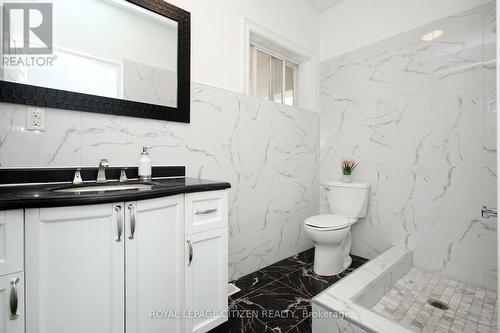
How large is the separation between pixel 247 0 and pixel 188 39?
2.49ft

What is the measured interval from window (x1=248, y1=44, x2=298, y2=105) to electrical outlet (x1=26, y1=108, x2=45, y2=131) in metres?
1.58

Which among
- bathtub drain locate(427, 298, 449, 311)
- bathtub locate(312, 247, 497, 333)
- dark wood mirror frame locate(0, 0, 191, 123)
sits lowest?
bathtub drain locate(427, 298, 449, 311)

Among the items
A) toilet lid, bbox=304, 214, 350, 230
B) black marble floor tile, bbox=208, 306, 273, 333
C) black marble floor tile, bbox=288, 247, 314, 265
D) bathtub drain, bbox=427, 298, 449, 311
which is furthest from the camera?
black marble floor tile, bbox=288, 247, 314, 265

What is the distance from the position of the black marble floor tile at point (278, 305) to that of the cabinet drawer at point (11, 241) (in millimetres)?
1251

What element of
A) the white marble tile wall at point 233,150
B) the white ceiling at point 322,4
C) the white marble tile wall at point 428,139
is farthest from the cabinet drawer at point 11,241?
the white ceiling at point 322,4

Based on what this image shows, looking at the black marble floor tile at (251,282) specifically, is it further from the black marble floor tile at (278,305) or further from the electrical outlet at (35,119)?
the electrical outlet at (35,119)

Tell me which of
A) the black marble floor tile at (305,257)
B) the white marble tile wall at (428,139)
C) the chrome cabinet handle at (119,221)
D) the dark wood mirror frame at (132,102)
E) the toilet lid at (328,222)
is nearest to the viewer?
the chrome cabinet handle at (119,221)

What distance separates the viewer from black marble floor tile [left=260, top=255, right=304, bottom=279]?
→ 207 cm

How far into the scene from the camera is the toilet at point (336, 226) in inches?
74.4

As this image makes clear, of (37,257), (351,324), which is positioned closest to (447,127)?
(351,324)

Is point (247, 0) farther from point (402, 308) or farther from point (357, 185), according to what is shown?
point (402, 308)

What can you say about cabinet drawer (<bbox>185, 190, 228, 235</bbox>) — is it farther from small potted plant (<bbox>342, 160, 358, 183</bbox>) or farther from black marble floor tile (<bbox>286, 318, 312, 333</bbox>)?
small potted plant (<bbox>342, 160, 358, 183</bbox>)

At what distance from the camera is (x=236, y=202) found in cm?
198

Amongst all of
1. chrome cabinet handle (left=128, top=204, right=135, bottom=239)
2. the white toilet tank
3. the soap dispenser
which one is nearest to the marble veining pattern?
the soap dispenser
